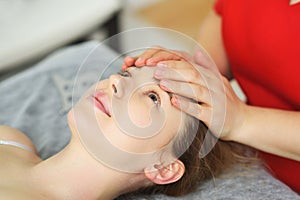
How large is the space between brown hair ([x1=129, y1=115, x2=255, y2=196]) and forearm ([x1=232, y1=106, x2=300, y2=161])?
78 millimetres

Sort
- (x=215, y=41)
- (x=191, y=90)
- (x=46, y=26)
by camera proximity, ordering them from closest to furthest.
Answer: (x=191, y=90), (x=215, y=41), (x=46, y=26)

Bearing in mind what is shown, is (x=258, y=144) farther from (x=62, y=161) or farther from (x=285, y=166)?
(x=62, y=161)

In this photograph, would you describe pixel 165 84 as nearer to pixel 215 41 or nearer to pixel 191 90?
pixel 191 90

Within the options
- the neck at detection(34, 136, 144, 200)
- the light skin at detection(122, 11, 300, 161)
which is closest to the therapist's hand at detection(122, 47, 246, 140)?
the light skin at detection(122, 11, 300, 161)

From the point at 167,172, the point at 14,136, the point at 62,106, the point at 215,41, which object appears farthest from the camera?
the point at 62,106

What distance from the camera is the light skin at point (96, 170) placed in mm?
985

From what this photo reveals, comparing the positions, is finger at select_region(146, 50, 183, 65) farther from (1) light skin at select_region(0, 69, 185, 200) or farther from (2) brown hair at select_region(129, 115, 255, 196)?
(2) brown hair at select_region(129, 115, 255, 196)

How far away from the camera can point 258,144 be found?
40.4 inches

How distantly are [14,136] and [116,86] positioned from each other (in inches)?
14.9

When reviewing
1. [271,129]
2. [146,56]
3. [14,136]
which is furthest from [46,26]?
[271,129]

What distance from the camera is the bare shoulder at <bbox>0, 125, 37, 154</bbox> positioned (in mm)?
1194

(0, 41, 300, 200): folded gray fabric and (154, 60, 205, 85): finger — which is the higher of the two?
(154, 60, 205, 85): finger

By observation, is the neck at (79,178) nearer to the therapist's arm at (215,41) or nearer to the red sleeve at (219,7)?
the therapist's arm at (215,41)

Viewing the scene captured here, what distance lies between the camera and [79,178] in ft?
3.46
